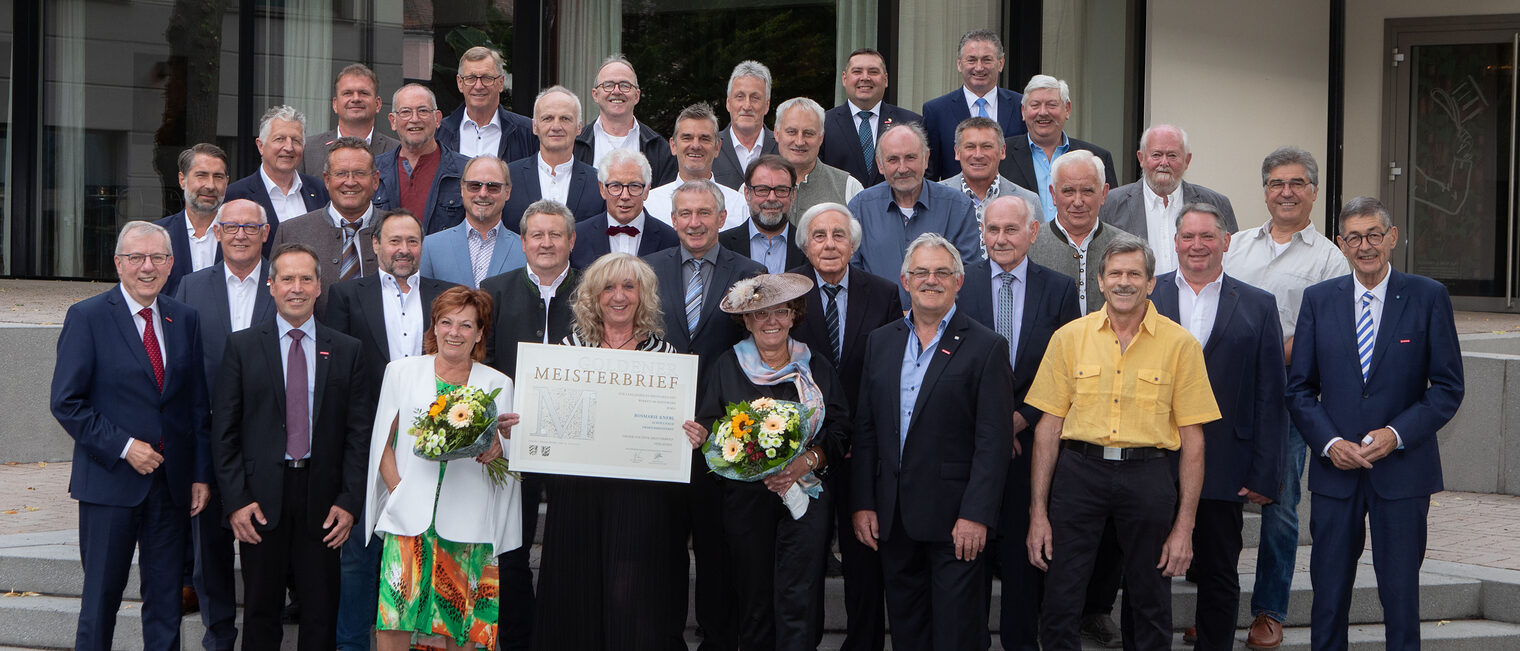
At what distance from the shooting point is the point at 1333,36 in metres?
13.7

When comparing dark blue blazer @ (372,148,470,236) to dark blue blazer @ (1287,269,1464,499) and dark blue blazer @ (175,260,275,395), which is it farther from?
dark blue blazer @ (1287,269,1464,499)

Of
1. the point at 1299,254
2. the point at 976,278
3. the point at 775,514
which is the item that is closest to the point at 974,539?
the point at 775,514

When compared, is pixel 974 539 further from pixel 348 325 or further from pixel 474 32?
pixel 474 32

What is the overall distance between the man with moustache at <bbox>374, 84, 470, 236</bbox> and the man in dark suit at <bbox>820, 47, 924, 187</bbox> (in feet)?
7.59

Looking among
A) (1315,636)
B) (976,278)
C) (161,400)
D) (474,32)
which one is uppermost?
(474,32)

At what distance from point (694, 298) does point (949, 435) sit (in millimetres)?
1393

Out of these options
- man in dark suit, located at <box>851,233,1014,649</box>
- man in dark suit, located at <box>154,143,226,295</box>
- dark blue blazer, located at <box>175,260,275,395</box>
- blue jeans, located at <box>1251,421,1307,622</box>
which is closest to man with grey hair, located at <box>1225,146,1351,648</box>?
blue jeans, located at <box>1251,421,1307,622</box>

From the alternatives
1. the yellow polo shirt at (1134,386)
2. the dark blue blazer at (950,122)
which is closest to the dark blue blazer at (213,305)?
the yellow polo shirt at (1134,386)

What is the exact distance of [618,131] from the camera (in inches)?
337

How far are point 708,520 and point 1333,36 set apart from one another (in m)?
10.0

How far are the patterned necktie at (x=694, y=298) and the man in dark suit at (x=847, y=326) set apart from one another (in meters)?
0.49

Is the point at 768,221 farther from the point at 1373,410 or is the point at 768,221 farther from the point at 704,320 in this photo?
the point at 1373,410

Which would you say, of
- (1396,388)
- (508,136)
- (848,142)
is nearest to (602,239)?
(508,136)

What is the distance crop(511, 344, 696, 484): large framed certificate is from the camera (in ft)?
19.5
